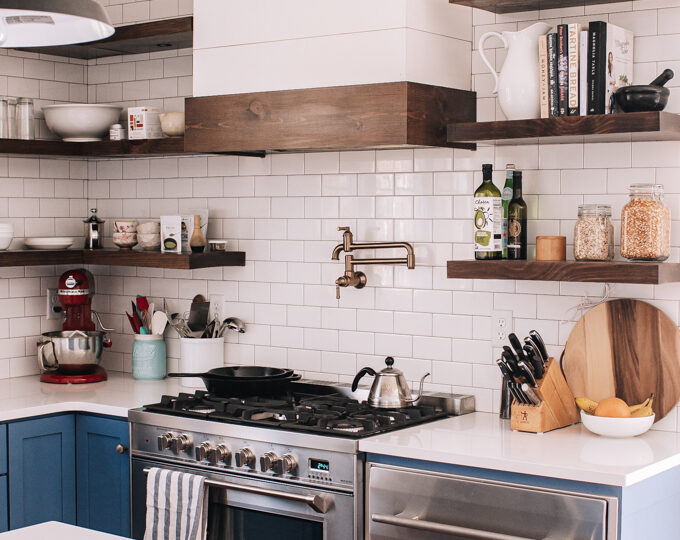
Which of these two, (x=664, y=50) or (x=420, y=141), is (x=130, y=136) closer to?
(x=420, y=141)

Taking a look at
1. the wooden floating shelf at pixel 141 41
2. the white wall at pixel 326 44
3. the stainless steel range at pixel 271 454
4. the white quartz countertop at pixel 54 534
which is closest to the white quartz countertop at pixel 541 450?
the stainless steel range at pixel 271 454

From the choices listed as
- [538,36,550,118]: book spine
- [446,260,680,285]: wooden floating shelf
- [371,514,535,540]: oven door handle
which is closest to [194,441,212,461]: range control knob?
[371,514,535,540]: oven door handle

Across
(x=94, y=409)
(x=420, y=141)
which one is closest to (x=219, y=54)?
(x=420, y=141)

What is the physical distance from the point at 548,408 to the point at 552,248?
52 centimetres

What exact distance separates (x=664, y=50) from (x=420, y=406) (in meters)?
1.47

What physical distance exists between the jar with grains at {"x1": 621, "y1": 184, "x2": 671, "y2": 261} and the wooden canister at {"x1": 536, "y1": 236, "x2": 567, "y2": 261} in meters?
0.23

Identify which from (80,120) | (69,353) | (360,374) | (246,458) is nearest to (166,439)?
(246,458)

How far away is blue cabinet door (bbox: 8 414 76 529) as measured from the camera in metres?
3.85

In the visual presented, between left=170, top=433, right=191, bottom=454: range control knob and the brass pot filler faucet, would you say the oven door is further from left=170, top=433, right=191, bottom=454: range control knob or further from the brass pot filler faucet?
the brass pot filler faucet

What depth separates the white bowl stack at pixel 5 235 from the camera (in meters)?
4.36

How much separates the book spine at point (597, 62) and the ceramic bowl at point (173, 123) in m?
1.75

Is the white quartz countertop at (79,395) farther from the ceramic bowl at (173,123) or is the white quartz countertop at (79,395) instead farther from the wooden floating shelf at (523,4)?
the wooden floating shelf at (523,4)

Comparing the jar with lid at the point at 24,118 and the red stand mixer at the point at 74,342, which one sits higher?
the jar with lid at the point at 24,118

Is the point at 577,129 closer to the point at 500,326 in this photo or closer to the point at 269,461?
the point at 500,326
